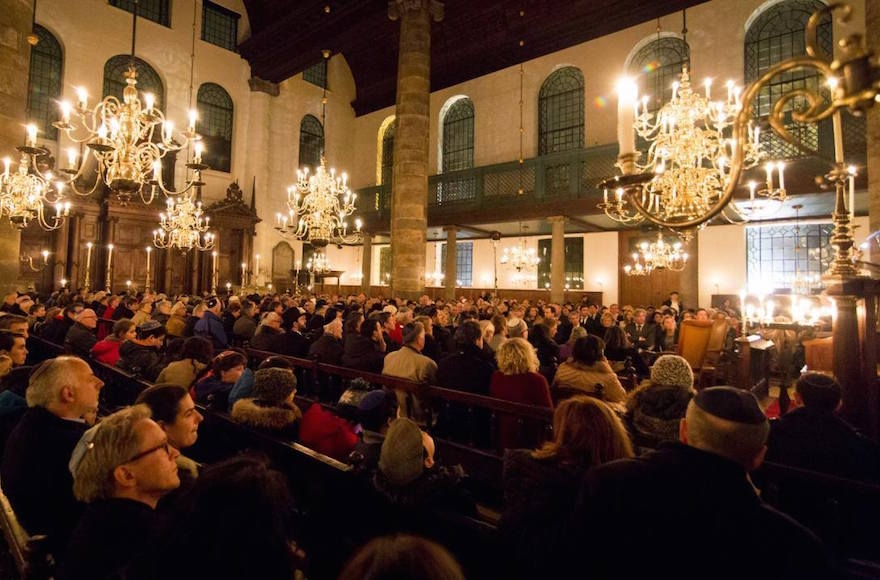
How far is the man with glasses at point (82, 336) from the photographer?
597cm

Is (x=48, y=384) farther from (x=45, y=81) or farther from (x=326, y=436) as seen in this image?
(x=45, y=81)

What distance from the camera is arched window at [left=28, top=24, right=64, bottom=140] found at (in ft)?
52.7

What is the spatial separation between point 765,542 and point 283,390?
100 inches

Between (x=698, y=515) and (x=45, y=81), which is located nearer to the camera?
(x=698, y=515)

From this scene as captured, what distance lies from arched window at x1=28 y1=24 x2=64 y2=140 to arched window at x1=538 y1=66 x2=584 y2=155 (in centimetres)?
1765

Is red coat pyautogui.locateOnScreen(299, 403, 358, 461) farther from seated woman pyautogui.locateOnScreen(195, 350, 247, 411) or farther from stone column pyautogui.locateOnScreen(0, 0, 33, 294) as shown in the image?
stone column pyautogui.locateOnScreen(0, 0, 33, 294)

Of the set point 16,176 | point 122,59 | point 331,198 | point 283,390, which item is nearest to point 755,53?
point 331,198

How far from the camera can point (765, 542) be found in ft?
4.43

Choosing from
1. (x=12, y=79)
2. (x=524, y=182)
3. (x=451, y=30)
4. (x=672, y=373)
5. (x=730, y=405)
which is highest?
(x=451, y=30)

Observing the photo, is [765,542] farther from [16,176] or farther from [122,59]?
[122,59]

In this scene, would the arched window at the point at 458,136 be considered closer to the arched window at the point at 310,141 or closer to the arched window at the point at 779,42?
the arched window at the point at 310,141

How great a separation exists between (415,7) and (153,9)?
42.3 ft

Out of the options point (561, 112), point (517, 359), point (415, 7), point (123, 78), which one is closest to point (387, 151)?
point (561, 112)

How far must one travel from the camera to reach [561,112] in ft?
62.4
